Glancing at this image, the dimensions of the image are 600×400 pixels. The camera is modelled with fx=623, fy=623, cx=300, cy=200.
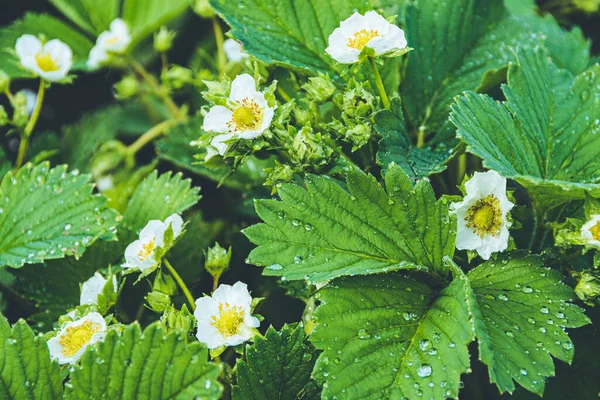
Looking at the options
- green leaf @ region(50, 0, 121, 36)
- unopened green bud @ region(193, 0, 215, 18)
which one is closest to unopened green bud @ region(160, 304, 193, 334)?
unopened green bud @ region(193, 0, 215, 18)

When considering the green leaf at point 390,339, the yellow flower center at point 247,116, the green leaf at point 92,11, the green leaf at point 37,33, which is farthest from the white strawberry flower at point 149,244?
the green leaf at point 92,11

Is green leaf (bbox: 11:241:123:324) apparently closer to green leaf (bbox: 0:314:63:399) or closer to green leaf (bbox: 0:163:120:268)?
green leaf (bbox: 0:163:120:268)

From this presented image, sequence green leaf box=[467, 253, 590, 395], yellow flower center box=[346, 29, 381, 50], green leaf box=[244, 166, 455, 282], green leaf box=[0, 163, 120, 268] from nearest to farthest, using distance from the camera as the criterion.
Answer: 1. green leaf box=[467, 253, 590, 395]
2. green leaf box=[244, 166, 455, 282]
3. yellow flower center box=[346, 29, 381, 50]
4. green leaf box=[0, 163, 120, 268]

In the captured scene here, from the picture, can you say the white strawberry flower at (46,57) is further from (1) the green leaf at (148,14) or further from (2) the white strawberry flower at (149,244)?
(2) the white strawberry flower at (149,244)

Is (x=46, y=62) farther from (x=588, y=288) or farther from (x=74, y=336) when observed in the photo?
(x=588, y=288)

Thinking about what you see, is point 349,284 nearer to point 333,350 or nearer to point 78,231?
point 333,350

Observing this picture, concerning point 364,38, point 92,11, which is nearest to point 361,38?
point 364,38
